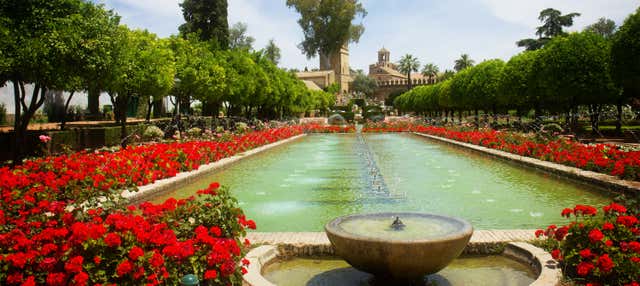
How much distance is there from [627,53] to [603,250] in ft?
57.6

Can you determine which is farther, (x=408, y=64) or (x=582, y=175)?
(x=408, y=64)

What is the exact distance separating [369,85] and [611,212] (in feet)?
327

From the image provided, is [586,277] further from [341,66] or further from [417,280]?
[341,66]

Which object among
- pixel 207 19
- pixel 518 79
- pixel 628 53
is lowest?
pixel 518 79

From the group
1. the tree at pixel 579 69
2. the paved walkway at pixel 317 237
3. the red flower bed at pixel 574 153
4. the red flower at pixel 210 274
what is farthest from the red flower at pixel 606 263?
the tree at pixel 579 69

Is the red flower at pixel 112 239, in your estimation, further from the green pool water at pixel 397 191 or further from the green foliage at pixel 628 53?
the green foliage at pixel 628 53

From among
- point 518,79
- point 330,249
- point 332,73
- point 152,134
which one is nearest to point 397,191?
point 330,249

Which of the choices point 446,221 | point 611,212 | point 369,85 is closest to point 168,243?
point 446,221

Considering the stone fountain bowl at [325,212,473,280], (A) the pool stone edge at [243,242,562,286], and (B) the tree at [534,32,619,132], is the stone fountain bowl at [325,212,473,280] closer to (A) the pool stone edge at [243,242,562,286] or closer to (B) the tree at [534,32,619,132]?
(A) the pool stone edge at [243,242,562,286]

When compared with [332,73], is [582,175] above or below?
below

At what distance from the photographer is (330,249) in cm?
475

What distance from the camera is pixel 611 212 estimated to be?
166 inches

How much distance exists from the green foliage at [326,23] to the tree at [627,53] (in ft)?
157

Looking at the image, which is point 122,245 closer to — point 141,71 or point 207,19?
point 141,71
